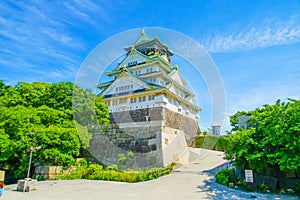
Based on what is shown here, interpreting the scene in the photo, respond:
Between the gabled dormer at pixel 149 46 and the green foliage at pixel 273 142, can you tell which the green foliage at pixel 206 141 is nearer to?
the gabled dormer at pixel 149 46

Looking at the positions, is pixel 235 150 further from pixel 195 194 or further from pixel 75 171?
pixel 75 171

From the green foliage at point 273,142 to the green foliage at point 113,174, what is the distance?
4.84 m

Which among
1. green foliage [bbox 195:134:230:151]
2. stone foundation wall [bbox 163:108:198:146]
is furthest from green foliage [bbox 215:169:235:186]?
green foliage [bbox 195:134:230:151]

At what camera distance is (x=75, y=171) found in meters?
13.5

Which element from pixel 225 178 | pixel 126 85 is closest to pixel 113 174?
pixel 225 178

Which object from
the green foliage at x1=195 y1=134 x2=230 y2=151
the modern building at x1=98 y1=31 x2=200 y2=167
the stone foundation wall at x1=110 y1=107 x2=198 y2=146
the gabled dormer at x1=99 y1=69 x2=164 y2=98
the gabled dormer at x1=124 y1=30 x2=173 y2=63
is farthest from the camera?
the gabled dormer at x1=124 y1=30 x2=173 y2=63

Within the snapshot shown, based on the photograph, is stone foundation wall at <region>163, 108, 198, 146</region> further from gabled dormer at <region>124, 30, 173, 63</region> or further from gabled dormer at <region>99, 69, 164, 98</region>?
gabled dormer at <region>124, 30, 173, 63</region>

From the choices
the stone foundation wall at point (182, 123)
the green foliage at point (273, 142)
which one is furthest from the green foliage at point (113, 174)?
the stone foundation wall at point (182, 123)

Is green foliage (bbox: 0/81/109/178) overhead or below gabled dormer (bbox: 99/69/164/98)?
below

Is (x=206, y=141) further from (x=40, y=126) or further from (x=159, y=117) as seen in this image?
(x=40, y=126)

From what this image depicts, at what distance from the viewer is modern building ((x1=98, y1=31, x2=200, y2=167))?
16141 mm

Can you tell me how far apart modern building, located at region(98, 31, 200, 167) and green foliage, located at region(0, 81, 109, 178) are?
4613 millimetres

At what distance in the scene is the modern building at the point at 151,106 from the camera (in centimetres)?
1614

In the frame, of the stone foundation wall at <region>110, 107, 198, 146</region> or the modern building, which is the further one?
the stone foundation wall at <region>110, 107, 198, 146</region>
